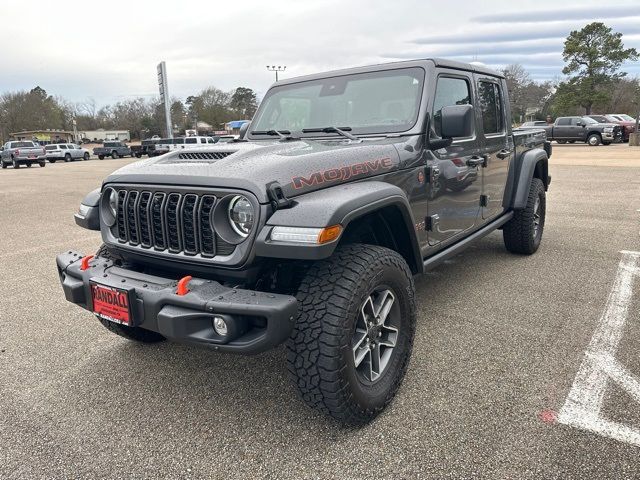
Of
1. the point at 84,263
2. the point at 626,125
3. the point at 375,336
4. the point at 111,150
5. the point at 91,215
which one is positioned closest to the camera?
the point at 375,336

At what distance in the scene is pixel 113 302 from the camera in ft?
8.11

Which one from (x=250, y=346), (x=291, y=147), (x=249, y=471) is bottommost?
(x=249, y=471)

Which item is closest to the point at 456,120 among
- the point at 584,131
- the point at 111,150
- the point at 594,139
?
the point at 594,139

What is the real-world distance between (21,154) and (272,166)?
32136 mm

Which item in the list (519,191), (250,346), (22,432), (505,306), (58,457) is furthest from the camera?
(519,191)

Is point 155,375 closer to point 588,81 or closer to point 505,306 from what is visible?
point 505,306

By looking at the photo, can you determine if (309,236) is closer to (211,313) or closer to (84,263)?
(211,313)

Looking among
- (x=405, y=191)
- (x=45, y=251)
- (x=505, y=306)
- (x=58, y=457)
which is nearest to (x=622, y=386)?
(x=505, y=306)

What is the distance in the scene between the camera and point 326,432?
2461 mm

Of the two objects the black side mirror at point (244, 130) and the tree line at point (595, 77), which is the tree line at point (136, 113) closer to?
the tree line at point (595, 77)

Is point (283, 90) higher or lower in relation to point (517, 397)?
higher

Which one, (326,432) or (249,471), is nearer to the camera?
(249,471)

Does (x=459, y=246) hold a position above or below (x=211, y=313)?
below

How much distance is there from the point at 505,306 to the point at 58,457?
3.25 meters
